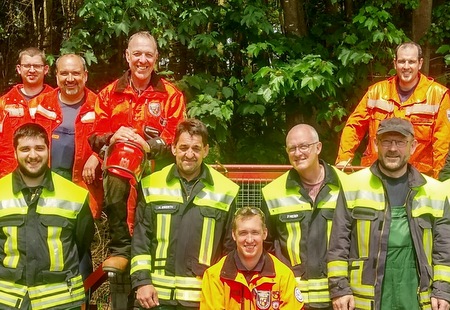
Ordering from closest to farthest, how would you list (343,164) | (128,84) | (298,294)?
(298,294) → (128,84) → (343,164)

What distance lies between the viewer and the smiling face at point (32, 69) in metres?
6.21

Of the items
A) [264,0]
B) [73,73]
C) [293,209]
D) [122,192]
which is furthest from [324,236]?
[264,0]

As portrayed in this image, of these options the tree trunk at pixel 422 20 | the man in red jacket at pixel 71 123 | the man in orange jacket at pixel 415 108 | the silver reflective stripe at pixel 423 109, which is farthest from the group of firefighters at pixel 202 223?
the tree trunk at pixel 422 20

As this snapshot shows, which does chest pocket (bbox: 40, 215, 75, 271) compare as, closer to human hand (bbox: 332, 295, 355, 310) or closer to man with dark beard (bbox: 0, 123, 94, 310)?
man with dark beard (bbox: 0, 123, 94, 310)

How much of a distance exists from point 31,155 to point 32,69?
1.63 meters

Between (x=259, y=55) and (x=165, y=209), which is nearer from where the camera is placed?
(x=165, y=209)

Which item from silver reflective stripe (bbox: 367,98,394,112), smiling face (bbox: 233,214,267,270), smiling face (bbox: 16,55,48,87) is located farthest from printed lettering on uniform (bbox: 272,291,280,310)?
smiling face (bbox: 16,55,48,87)

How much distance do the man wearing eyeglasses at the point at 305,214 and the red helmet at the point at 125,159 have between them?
3.14 ft

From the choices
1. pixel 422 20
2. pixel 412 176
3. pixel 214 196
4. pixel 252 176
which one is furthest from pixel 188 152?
pixel 422 20

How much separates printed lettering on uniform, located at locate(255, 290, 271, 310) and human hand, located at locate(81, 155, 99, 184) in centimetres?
163

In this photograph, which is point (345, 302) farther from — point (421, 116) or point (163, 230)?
point (421, 116)

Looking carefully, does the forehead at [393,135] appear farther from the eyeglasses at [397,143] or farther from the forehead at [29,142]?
the forehead at [29,142]

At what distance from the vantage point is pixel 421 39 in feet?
29.7

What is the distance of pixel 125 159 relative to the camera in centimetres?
501
